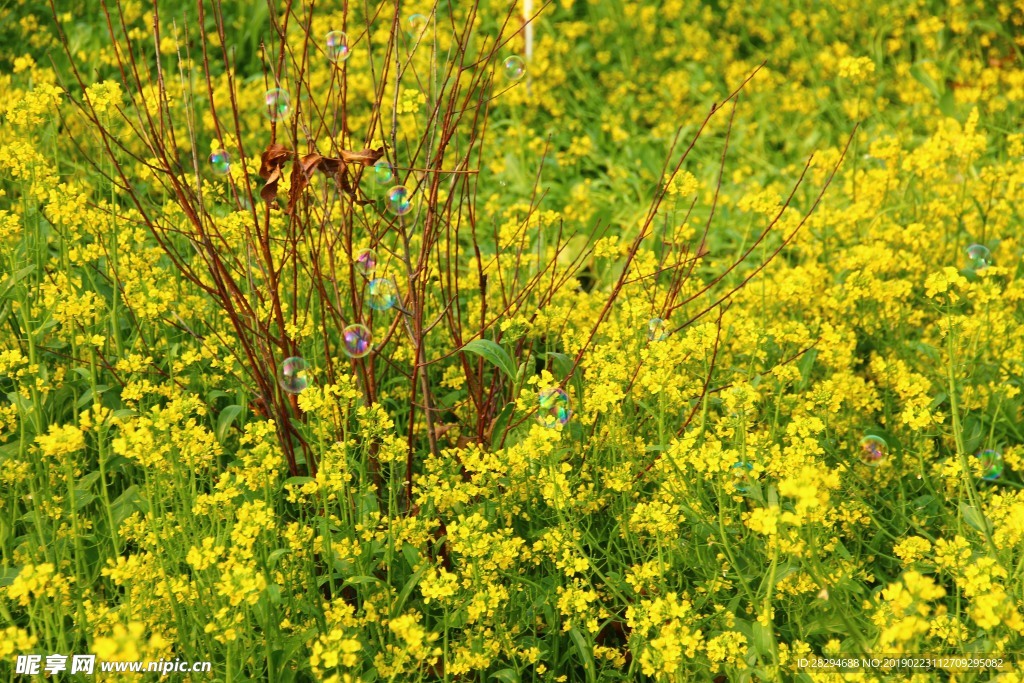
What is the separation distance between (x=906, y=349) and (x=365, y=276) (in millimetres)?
1755

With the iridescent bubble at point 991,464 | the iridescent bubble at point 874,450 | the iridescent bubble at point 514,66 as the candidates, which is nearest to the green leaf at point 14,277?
the iridescent bubble at point 514,66

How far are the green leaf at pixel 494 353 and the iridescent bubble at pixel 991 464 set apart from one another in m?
1.15

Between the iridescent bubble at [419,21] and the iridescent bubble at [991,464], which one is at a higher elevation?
the iridescent bubble at [419,21]

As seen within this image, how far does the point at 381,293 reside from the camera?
8.05ft

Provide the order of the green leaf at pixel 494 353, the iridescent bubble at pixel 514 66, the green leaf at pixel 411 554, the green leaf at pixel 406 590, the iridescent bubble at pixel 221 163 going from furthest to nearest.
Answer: the iridescent bubble at pixel 514 66 < the iridescent bubble at pixel 221 163 < the green leaf at pixel 494 353 < the green leaf at pixel 411 554 < the green leaf at pixel 406 590

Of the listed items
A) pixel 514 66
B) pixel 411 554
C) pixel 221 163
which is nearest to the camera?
pixel 411 554

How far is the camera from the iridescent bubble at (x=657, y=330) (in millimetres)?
2641

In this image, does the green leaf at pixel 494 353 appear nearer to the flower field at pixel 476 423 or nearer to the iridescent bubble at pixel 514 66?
the flower field at pixel 476 423

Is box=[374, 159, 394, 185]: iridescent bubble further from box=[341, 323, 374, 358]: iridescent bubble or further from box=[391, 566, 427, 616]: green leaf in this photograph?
box=[391, 566, 427, 616]: green leaf

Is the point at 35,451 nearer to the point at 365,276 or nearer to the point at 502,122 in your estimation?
the point at 365,276

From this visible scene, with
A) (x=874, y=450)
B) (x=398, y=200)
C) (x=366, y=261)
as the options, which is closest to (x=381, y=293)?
(x=366, y=261)

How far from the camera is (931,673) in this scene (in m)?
1.87

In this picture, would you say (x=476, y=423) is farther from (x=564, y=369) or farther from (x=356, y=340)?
(x=356, y=340)

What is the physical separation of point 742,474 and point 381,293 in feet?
3.14
